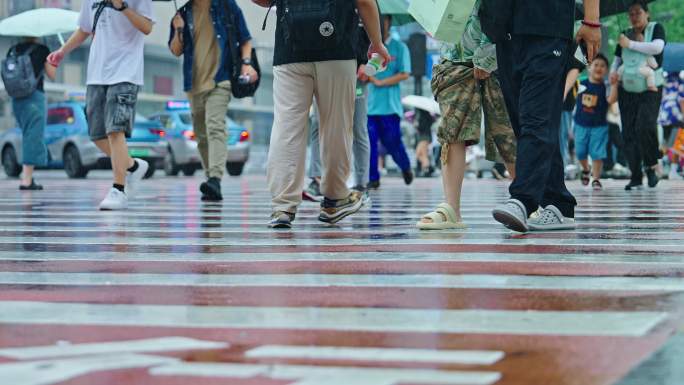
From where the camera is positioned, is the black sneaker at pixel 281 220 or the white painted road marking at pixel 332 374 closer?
the white painted road marking at pixel 332 374

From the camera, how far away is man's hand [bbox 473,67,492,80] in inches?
299

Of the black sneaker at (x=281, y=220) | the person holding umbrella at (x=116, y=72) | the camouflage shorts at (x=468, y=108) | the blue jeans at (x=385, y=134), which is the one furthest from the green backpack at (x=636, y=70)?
the black sneaker at (x=281, y=220)

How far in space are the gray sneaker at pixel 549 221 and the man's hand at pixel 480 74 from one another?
835 mm

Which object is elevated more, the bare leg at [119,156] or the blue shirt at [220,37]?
the blue shirt at [220,37]

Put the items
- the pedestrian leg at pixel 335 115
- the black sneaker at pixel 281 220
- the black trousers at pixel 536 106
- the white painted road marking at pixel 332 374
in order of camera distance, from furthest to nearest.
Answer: the black sneaker at pixel 281 220
the pedestrian leg at pixel 335 115
the black trousers at pixel 536 106
the white painted road marking at pixel 332 374

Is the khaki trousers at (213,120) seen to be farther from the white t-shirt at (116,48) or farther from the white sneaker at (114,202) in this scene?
the white sneaker at (114,202)

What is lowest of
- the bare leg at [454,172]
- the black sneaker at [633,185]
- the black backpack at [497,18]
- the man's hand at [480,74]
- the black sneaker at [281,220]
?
the black sneaker at [633,185]

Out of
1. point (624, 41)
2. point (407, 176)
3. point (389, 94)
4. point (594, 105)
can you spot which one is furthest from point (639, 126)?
point (407, 176)

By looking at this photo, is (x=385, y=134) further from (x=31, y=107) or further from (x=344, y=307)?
(x=344, y=307)

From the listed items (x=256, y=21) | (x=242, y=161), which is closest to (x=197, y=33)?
(x=242, y=161)

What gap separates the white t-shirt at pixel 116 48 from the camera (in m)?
10.5

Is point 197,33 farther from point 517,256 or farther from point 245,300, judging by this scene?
point 245,300

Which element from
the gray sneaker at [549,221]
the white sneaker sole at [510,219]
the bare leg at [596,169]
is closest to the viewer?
the white sneaker sole at [510,219]

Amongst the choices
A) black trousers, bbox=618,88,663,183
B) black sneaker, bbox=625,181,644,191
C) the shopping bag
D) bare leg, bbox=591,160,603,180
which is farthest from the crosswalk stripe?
bare leg, bbox=591,160,603,180
